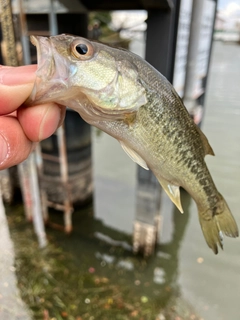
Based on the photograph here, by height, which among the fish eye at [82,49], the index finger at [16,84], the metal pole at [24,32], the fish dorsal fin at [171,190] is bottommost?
the fish dorsal fin at [171,190]

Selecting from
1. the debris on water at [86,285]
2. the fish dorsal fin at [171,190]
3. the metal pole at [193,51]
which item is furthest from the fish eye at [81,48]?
the metal pole at [193,51]

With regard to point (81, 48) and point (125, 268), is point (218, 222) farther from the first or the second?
point (125, 268)

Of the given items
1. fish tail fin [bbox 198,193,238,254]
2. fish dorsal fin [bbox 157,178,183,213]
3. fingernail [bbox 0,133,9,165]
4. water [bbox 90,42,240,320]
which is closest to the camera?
fingernail [bbox 0,133,9,165]

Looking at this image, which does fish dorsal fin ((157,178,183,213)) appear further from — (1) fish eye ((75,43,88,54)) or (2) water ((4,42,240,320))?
(2) water ((4,42,240,320))

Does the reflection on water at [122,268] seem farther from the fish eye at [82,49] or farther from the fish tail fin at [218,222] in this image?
the fish eye at [82,49]

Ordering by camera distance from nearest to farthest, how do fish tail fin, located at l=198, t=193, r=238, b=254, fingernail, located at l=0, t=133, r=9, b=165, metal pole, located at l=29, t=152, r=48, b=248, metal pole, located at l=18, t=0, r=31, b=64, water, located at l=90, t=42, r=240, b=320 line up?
fingernail, located at l=0, t=133, r=9, b=165, fish tail fin, located at l=198, t=193, r=238, b=254, metal pole, located at l=18, t=0, r=31, b=64, water, located at l=90, t=42, r=240, b=320, metal pole, located at l=29, t=152, r=48, b=248

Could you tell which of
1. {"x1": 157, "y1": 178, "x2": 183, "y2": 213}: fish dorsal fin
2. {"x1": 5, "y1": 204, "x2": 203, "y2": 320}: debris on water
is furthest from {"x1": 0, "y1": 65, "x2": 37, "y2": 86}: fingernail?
{"x1": 5, "y1": 204, "x2": 203, "y2": 320}: debris on water

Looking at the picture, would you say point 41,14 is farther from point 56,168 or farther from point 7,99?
point 7,99

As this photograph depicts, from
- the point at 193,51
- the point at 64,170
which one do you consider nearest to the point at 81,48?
the point at 64,170
